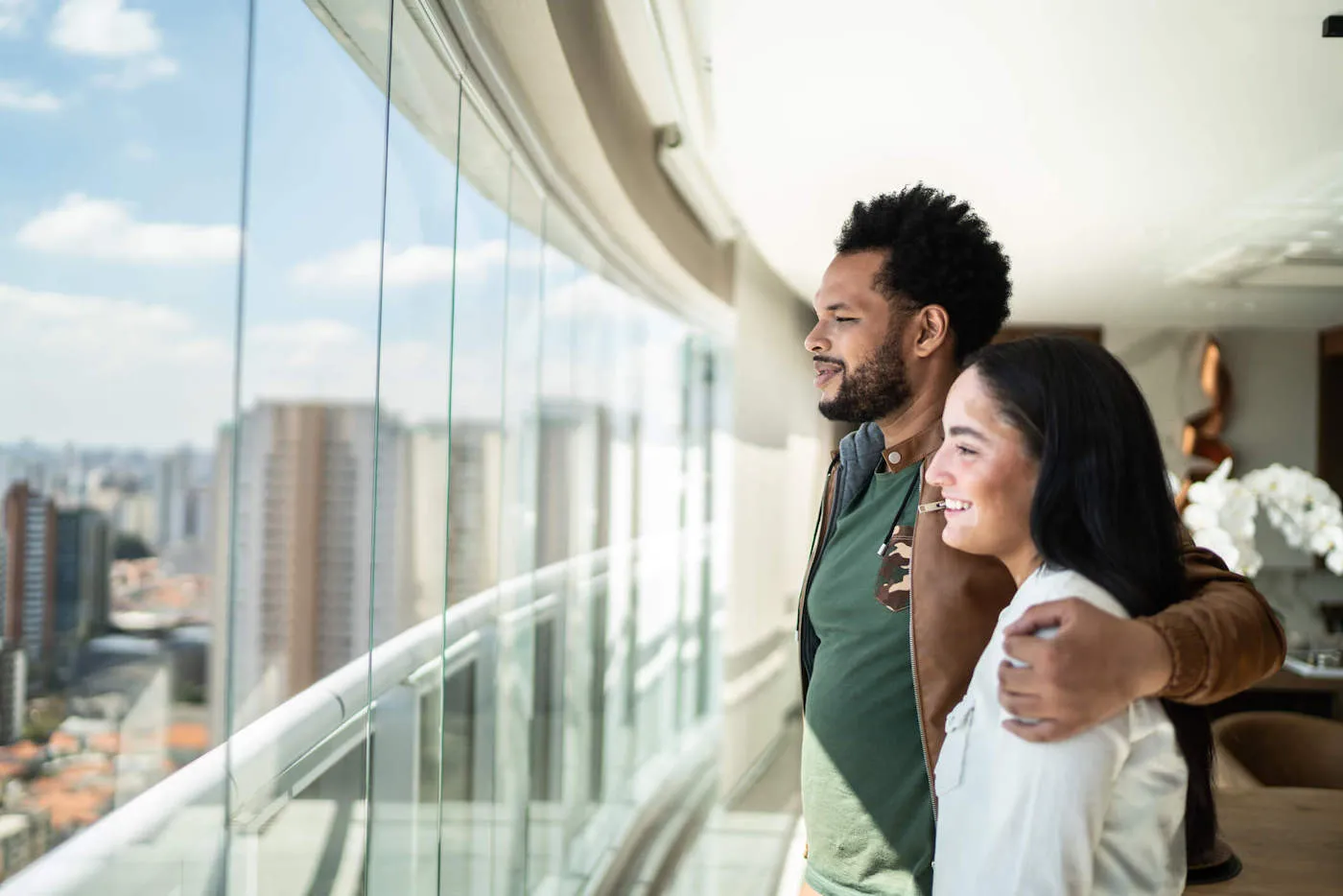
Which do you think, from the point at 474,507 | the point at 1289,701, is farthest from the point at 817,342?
the point at 1289,701

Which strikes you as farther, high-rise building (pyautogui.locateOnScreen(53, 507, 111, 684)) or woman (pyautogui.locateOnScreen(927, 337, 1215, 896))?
high-rise building (pyautogui.locateOnScreen(53, 507, 111, 684))

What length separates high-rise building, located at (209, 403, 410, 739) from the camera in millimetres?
1489

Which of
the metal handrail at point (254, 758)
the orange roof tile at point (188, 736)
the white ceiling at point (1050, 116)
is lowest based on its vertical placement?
the metal handrail at point (254, 758)

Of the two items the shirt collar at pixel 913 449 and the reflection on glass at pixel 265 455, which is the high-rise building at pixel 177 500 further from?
the shirt collar at pixel 913 449

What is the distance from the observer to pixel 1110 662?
0.79 meters

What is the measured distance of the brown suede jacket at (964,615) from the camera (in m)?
0.82

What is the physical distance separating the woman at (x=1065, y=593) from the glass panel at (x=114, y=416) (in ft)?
2.61

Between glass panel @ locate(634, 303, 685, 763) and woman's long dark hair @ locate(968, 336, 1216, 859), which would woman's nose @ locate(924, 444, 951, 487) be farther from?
glass panel @ locate(634, 303, 685, 763)

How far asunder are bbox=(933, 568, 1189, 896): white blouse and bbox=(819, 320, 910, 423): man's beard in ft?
1.94

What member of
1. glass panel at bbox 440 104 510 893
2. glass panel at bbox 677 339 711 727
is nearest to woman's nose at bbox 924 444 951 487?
glass panel at bbox 440 104 510 893

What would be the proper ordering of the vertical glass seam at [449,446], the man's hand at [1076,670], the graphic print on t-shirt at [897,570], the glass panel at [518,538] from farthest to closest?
the glass panel at [518,538], the vertical glass seam at [449,446], the graphic print on t-shirt at [897,570], the man's hand at [1076,670]

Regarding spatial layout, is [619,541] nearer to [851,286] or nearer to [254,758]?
[254,758]

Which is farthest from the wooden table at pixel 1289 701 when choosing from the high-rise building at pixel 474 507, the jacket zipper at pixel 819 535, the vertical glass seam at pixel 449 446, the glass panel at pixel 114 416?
the glass panel at pixel 114 416

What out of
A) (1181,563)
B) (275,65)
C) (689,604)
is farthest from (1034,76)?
(689,604)
